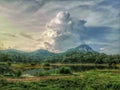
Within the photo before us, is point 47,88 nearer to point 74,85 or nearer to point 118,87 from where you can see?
point 74,85

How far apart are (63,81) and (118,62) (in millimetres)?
84970

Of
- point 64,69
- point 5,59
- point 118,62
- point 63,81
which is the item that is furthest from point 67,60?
point 63,81

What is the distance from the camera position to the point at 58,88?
2611cm

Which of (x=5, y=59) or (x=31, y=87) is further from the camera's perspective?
(x=5, y=59)

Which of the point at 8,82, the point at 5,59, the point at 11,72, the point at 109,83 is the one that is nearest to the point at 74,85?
the point at 109,83

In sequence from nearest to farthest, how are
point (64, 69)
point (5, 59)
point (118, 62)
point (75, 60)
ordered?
1. point (64, 69)
2. point (5, 59)
3. point (118, 62)
4. point (75, 60)

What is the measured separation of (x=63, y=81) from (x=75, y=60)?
335 feet

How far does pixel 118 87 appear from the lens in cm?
2786

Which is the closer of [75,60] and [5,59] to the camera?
[5,59]

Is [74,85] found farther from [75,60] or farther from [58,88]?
[75,60]

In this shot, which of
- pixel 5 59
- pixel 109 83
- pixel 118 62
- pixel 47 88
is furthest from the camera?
pixel 118 62

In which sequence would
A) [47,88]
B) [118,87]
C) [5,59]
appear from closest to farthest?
1. [47,88]
2. [118,87]
3. [5,59]

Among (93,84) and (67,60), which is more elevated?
(67,60)

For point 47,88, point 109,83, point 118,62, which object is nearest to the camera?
point 47,88
